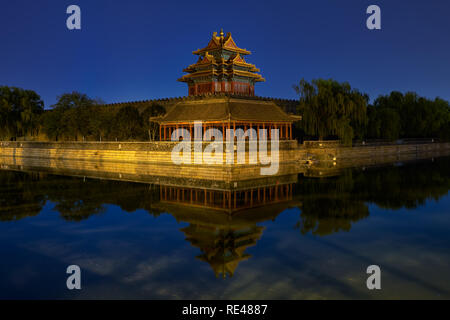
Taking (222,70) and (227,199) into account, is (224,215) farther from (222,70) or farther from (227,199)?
(222,70)

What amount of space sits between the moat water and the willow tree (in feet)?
54.9

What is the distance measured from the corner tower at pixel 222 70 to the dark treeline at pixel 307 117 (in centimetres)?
479

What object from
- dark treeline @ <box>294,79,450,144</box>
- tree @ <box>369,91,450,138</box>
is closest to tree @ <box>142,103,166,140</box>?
dark treeline @ <box>294,79,450,144</box>

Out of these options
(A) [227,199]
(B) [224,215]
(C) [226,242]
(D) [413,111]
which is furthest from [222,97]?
(D) [413,111]

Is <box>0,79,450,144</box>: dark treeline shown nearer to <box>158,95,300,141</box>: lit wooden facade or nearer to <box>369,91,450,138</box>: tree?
<box>369,91,450,138</box>: tree

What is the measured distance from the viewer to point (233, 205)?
16250mm

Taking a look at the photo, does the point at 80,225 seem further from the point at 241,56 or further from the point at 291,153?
the point at 241,56

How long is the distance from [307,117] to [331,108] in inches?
93.2

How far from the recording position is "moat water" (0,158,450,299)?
7887 mm

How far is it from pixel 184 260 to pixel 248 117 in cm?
2264

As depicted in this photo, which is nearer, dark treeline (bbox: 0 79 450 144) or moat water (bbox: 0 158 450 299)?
moat water (bbox: 0 158 450 299)

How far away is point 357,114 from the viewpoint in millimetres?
37406

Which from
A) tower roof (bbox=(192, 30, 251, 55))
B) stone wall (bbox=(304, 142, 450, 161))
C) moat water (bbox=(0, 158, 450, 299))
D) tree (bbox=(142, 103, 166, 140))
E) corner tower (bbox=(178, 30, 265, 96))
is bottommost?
moat water (bbox=(0, 158, 450, 299))
